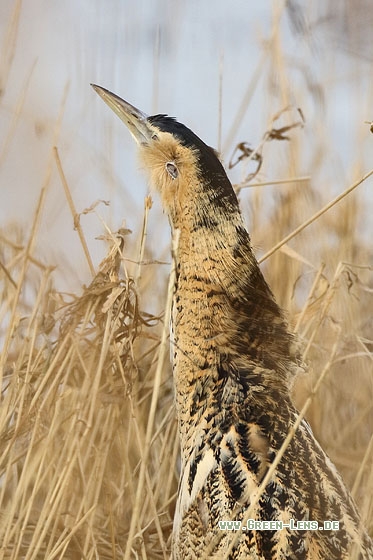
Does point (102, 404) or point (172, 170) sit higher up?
point (172, 170)

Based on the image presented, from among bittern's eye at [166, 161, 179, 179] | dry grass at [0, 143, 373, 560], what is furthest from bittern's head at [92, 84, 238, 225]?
dry grass at [0, 143, 373, 560]

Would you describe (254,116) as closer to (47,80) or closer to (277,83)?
(277,83)

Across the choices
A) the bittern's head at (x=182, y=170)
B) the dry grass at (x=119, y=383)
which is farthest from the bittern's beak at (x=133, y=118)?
the dry grass at (x=119, y=383)

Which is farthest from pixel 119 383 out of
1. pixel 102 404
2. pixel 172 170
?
pixel 172 170

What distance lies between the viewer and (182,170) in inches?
51.4

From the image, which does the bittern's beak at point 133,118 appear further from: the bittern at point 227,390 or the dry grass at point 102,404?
Answer: the dry grass at point 102,404

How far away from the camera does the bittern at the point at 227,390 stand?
3.78 feet

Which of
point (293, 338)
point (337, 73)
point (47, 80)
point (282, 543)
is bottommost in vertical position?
point (282, 543)

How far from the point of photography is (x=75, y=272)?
177 centimetres

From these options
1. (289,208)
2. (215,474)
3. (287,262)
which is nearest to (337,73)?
(289,208)

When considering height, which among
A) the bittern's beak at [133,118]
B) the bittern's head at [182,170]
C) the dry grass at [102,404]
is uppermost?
the bittern's beak at [133,118]

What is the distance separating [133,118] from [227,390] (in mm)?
465

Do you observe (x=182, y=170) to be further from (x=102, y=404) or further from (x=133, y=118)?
(x=102, y=404)

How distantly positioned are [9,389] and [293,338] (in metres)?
0.46
